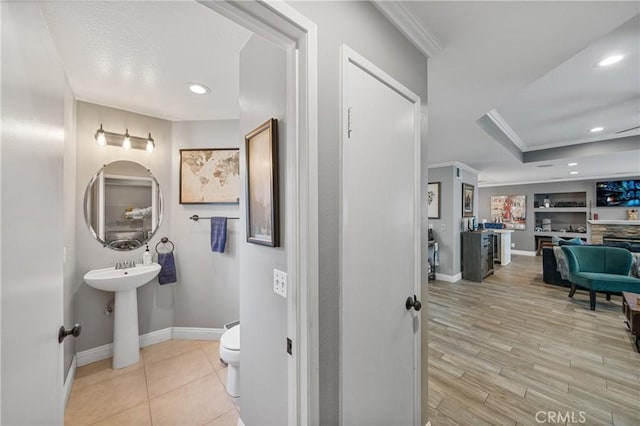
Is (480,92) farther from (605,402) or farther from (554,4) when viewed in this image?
(605,402)

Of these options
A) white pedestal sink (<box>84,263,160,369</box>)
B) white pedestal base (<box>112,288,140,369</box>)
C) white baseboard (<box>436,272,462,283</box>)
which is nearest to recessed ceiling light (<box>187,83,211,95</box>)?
white pedestal sink (<box>84,263,160,369</box>)

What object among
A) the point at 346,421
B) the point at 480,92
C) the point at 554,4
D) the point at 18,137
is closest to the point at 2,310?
the point at 18,137

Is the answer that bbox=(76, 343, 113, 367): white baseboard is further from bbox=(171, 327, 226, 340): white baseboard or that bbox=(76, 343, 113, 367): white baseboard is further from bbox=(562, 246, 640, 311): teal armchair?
bbox=(562, 246, 640, 311): teal armchair

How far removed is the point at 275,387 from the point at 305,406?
39 cm

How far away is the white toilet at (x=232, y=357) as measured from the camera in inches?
70.2

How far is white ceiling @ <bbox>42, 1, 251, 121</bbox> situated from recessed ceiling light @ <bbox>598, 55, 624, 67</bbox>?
2.81 metres

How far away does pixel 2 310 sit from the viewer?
1.86 ft

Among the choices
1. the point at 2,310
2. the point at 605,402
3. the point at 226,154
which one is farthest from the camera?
the point at 226,154

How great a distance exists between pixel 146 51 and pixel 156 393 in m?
2.48

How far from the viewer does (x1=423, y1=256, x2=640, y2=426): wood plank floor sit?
176 cm

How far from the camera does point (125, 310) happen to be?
7.63 ft

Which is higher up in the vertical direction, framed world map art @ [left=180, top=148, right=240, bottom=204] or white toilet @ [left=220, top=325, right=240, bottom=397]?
framed world map art @ [left=180, top=148, right=240, bottom=204]

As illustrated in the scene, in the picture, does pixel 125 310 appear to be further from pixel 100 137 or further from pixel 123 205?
pixel 100 137

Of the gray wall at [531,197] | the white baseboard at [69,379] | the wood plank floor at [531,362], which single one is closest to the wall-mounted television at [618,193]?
the gray wall at [531,197]
